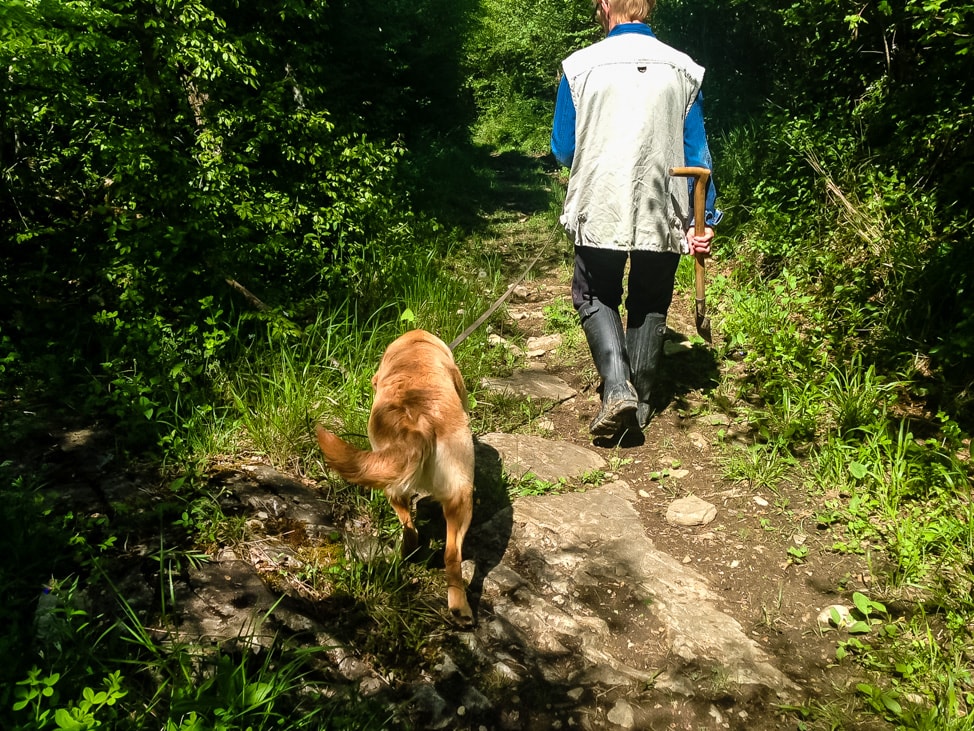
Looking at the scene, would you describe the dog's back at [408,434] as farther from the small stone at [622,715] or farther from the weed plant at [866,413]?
the weed plant at [866,413]

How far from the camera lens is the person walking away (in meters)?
3.51

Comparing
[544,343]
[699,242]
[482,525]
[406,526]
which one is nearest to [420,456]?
[406,526]

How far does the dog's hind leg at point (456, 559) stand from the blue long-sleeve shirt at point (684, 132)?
2362mm

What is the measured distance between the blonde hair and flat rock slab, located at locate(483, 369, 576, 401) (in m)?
2.46

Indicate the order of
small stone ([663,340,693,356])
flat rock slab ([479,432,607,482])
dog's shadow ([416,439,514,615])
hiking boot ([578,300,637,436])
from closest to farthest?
dog's shadow ([416,439,514,615]) < flat rock slab ([479,432,607,482]) < hiking boot ([578,300,637,436]) < small stone ([663,340,693,356])

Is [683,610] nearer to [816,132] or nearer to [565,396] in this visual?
[565,396]

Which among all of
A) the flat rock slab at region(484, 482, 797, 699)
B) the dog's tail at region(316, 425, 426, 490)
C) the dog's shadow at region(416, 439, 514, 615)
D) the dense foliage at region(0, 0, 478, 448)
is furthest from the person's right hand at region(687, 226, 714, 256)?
the dense foliage at region(0, 0, 478, 448)

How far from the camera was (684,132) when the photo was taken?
12.1ft

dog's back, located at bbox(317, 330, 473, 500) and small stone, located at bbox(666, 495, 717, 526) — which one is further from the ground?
dog's back, located at bbox(317, 330, 473, 500)

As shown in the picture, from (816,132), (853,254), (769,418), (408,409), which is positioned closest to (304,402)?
(408,409)

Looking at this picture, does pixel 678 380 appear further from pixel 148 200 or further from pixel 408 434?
pixel 148 200

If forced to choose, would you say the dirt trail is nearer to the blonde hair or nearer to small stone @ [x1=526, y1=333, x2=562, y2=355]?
small stone @ [x1=526, y1=333, x2=562, y2=355]

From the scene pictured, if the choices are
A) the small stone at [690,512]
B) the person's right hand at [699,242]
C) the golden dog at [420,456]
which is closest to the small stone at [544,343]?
the person's right hand at [699,242]

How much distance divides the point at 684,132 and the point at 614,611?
2718mm
